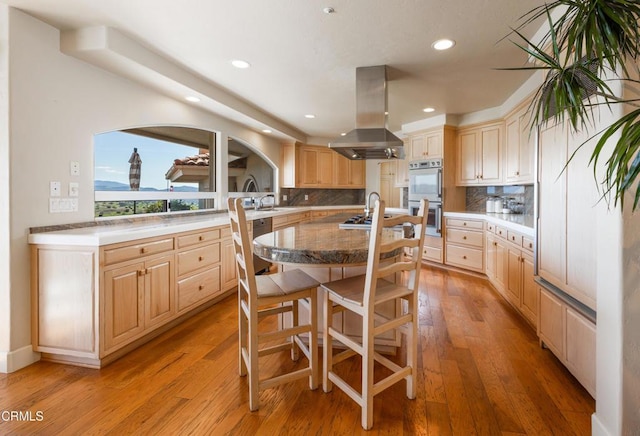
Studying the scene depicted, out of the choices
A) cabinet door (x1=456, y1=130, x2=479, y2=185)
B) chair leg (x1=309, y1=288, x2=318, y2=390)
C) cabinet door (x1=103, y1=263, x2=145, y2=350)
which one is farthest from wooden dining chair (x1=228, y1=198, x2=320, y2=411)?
cabinet door (x1=456, y1=130, x2=479, y2=185)

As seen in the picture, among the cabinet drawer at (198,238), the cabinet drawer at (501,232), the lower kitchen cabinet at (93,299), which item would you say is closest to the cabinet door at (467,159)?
the cabinet drawer at (501,232)

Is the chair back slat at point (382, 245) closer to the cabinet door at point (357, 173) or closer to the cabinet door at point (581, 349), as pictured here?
the cabinet door at point (581, 349)

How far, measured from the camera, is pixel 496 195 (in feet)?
15.5

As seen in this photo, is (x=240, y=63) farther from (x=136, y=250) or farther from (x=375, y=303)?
(x=375, y=303)

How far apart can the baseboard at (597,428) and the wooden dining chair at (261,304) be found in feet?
4.36

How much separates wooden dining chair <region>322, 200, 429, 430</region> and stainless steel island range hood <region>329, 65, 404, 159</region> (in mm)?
1476

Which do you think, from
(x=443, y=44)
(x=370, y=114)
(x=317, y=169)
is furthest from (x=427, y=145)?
(x=443, y=44)

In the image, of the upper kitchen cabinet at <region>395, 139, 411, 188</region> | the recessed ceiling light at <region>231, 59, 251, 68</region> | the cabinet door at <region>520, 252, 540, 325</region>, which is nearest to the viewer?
the cabinet door at <region>520, 252, 540, 325</region>

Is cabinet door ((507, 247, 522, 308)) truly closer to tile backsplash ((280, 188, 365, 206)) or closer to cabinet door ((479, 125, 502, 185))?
cabinet door ((479, 125, 502, 185))

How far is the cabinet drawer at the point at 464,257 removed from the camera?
4.30 meters

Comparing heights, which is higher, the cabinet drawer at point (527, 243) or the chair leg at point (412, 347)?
the cabinet drawer at point (527, 243)

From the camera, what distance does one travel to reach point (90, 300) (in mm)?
2062

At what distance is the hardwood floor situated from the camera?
1561 mm

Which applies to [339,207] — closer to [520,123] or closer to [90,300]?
[520,123]
